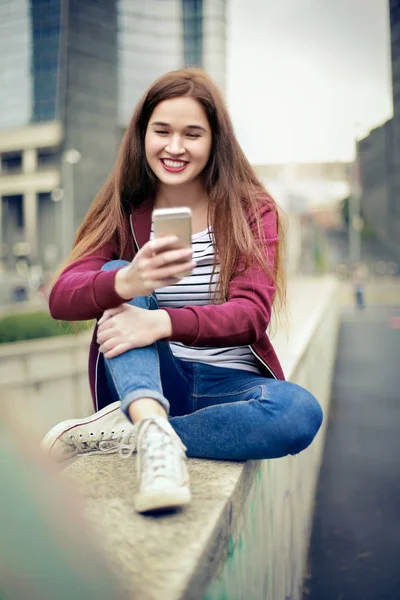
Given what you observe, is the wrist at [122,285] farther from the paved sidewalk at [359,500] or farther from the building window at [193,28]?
the building window at [193,28]

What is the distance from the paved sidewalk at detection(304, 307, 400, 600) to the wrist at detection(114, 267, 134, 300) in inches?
80.9

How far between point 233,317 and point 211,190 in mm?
493

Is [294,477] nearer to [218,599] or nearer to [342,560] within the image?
[342,560]

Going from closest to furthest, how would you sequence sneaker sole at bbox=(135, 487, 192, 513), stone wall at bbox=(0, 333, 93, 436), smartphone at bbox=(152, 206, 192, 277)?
1. sneaker sole at bbox=(135, 487, 192, 513)
2. smartphone at bbox=(152, 206, 192, 277)
3. stone wall at bbox=(0, 333, 93, 436)

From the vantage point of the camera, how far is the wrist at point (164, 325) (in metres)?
1.45

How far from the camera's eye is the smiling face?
5.64ft

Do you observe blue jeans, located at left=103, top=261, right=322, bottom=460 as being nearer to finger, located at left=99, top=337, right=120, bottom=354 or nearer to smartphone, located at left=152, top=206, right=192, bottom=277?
finger, located at left=99, top=337, right=120, bottom=354

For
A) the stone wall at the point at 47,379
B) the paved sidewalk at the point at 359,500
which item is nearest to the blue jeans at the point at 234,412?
the paved sidewalk at the point at 359,500

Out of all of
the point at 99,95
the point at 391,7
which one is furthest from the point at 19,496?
the point at 99,95

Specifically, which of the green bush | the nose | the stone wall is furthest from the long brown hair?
the green bush

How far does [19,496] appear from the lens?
98cm

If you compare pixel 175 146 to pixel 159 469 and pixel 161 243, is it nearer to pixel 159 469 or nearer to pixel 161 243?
pixel 161 243

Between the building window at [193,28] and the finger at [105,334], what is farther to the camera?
the building window at [193,28]

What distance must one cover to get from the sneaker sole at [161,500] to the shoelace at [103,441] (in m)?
0.47
